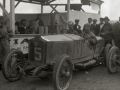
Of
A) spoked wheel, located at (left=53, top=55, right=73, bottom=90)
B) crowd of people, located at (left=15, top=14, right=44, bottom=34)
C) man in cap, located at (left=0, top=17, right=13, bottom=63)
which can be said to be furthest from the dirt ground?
crowd of people, located at (left=15, top=14, right=44, bottom=34)

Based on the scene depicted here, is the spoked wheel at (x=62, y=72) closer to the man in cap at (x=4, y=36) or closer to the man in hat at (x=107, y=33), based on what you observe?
the man in cap at (x=4, y=36)

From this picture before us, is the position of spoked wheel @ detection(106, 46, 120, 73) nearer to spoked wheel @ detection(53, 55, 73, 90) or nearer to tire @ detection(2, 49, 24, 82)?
spoked wheel @ detection(53, 55, 73, 90)

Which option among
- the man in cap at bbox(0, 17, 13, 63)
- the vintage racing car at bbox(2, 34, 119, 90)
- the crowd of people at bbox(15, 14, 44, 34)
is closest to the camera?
the vintage racing car at bbox(2, 34, 119, 90)

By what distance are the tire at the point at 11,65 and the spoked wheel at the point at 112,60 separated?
2862 millimetres

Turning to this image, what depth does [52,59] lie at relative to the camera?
17.9ft

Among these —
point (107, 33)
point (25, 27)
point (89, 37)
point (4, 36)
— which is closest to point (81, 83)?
point (89, 37)

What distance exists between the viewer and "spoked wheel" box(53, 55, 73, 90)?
4.38 metres

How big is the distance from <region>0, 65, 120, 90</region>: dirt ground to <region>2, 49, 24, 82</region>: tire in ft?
0.58

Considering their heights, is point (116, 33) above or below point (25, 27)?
below

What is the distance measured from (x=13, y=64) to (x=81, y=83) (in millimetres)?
2042

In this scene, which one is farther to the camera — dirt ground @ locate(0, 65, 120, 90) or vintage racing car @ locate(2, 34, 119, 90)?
dirt ground @ locate(0, 65, 120, 90)

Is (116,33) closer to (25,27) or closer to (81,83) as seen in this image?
(81,83)

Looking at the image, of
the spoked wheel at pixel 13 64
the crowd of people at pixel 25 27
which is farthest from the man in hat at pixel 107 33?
the spoked wheel at pixel 13 64

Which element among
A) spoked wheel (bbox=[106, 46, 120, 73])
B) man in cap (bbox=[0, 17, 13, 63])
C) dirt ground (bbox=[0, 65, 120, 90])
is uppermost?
man in cap (bbox=[0, 17, 13, 63])
